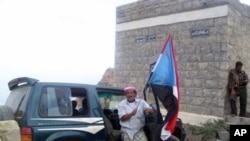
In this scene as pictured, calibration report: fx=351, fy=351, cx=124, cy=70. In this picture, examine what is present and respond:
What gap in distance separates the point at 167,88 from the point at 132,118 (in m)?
0.73

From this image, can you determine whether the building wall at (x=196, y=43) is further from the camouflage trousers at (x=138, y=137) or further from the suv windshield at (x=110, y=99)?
the camouflage trousers at (x=138, y=137)

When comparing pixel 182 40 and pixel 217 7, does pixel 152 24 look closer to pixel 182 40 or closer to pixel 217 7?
pixel 182 40

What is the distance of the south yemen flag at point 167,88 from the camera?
5367 millimetres

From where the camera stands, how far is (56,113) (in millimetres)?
5078

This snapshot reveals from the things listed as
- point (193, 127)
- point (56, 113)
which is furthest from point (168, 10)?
point (56, 113)

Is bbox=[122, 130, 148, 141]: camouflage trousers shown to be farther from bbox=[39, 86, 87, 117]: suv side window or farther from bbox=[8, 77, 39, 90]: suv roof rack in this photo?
bbox=[8, 77, 39, 90]: suv roof rack

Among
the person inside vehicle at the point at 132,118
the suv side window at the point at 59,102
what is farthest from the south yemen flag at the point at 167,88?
the suv side window at the point at 59,102

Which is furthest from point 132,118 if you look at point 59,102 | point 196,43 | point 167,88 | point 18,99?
point 196,43

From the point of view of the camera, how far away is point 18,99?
5254mm

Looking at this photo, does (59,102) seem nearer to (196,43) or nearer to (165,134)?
(165,134)

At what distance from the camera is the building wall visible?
30.1ft

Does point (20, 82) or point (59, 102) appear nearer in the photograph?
point (59, 102)

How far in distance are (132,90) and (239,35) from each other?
5245 millimetres

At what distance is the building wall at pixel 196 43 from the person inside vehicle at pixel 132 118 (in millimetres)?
4182
